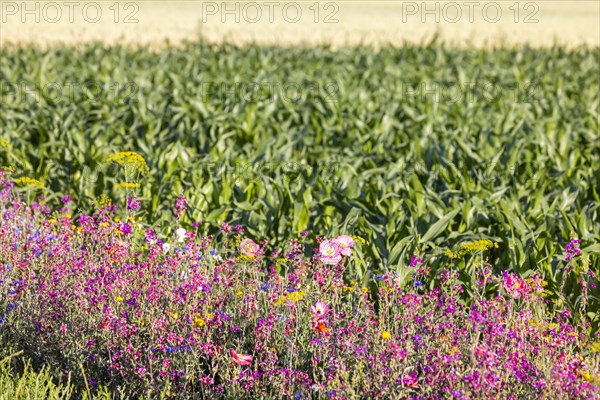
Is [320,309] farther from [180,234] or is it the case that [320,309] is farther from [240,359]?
[180,234]

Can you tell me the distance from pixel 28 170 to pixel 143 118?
1.77 m

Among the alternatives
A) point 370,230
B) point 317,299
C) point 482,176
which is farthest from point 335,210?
point 317,299

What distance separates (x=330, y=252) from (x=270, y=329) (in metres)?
0.64

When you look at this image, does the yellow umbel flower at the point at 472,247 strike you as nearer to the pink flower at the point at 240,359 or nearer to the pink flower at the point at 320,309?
the pink flower at the point at 320,309

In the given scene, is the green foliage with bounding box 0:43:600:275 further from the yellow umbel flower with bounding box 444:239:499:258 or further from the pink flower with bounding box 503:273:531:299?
the pink flower with bounding box 503:273:531:299

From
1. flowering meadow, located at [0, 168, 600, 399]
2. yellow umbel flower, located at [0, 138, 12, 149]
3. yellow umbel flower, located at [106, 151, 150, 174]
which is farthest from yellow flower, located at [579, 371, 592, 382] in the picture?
yellow umbel flower, located at [0, 138, 12, 149]

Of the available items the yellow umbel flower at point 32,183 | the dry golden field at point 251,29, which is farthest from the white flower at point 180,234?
the dry golden field at point 251,29

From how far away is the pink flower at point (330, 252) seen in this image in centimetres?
413

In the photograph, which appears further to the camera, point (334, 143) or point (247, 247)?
point (334, 143)

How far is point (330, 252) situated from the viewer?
418cm

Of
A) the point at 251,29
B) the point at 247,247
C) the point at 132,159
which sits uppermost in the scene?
the point at 251,29

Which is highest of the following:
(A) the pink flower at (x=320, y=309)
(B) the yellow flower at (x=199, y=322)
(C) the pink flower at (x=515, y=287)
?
(C) the pink flower at (x=515, y=287)

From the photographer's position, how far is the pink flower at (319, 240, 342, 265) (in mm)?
4125

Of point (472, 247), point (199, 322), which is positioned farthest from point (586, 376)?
point (199, 322)
